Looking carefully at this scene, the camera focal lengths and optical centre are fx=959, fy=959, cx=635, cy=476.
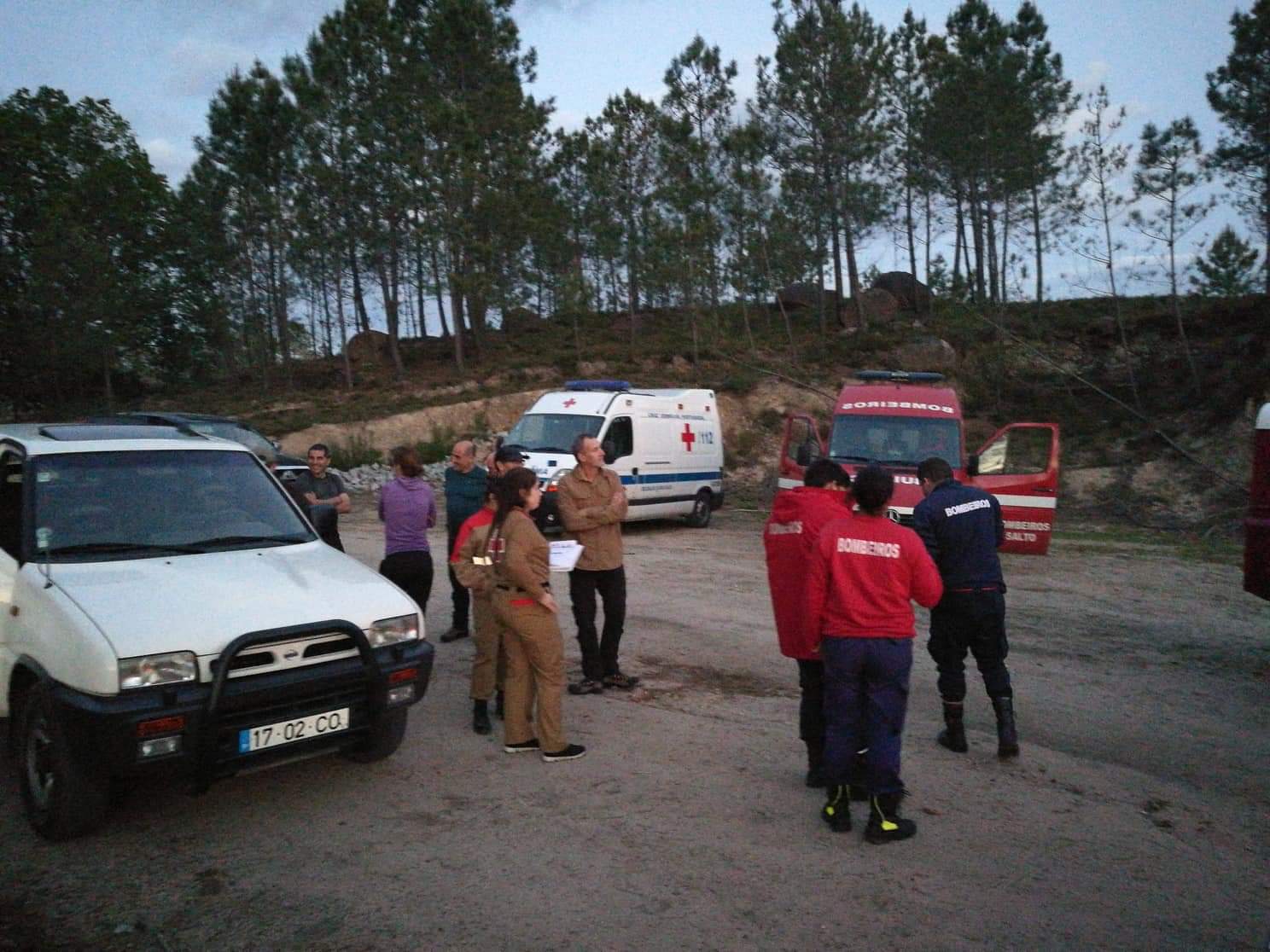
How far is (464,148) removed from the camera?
108 ft

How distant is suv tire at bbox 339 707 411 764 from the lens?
481cm

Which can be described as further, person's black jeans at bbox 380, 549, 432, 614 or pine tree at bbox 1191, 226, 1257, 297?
pine tree at bbox 1191, 226, 1257, 297

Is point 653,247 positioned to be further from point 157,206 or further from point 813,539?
point 813,539

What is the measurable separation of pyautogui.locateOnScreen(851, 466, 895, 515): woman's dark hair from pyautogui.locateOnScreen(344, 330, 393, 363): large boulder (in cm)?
4058

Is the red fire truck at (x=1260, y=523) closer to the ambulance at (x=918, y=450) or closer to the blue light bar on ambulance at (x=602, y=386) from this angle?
the ambulance at (x=918, y=450)

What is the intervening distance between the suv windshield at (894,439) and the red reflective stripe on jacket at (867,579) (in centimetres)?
929

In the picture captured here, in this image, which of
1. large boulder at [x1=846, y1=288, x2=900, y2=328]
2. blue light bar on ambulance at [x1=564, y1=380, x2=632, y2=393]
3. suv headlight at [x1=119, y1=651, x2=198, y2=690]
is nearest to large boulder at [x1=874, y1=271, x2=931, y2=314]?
large boulder at [x1=846, y1=288, x2=900, y2=328]

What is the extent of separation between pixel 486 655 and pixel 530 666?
621 mm

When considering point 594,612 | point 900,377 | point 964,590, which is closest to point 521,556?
point 594,612

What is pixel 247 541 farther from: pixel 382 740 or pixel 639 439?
pixel 639 439

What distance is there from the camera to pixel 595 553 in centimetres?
672

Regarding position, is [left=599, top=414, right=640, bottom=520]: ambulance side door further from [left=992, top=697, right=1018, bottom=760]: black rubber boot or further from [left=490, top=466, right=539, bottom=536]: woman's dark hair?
[left=992, top=697, right=1018, bottom=760]: black rubber boot

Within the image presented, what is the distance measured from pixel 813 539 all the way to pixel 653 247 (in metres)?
26.8

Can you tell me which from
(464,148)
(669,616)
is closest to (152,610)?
(669,616)
